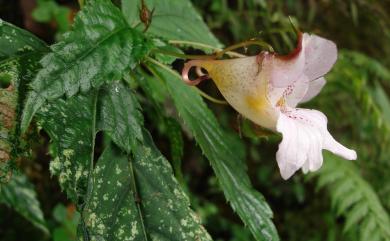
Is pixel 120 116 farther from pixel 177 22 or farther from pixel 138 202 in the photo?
pixel 177 22

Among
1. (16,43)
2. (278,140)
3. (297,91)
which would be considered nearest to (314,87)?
(297,91)

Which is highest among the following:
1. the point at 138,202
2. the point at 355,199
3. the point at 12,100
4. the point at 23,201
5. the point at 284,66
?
the point at 12,100

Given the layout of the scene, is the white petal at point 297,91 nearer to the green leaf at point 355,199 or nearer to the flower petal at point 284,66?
the flower petal at point 284,66

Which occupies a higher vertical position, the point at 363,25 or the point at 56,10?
the point at 56,10

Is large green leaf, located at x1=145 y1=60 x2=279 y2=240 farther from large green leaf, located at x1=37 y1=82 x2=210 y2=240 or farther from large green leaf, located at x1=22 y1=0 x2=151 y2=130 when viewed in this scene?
large green leaf, located at x1=22 y1=0 x2=151 y2=130

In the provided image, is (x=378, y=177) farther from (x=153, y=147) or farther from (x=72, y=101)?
(x=72, y=101)

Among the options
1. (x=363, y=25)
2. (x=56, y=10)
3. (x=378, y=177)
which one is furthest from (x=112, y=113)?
(x=363, y=25)
